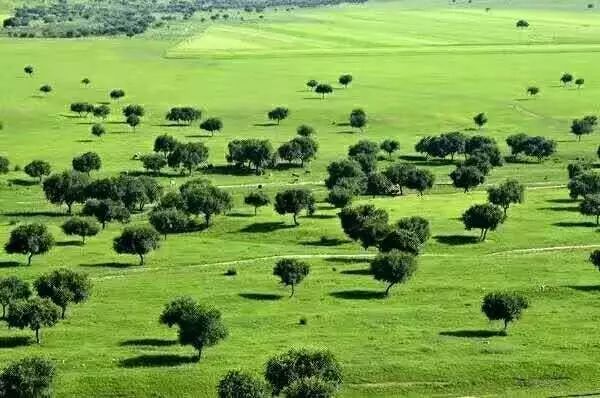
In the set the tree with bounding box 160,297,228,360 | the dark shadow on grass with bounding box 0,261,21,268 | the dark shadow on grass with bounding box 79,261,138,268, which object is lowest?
the dark shadow on grass with bounding box 0,261,21,268

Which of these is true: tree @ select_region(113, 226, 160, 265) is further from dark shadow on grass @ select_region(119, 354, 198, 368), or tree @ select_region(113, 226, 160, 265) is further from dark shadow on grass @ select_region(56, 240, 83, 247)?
dark shadow on grass @ select_region(119, 354, 198, 368)

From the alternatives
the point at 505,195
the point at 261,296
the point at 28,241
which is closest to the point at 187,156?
the point at 28,241

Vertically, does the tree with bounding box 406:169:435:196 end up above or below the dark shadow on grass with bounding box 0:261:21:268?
above

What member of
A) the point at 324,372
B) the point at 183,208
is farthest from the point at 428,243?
the point at 324,372

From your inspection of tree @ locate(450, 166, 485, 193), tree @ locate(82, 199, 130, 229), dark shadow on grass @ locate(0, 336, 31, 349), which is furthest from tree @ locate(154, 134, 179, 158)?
dark shadow on grass @ locate(0, 336, 31, 349)

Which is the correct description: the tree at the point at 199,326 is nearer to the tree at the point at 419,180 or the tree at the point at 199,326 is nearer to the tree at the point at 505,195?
the tree at the point at 505,195

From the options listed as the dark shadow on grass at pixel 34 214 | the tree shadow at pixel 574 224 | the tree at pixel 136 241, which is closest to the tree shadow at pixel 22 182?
the dark shadow on grass at pixel 34 214
